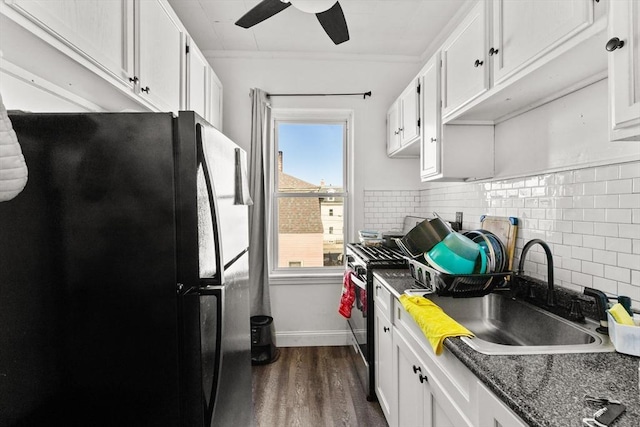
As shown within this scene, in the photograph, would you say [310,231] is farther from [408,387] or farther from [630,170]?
[630,170]

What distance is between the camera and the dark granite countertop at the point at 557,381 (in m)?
0.72

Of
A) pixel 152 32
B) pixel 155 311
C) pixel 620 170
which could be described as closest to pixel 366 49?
pixel 152 32

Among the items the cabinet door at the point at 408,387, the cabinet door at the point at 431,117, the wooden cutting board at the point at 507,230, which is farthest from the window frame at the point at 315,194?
the cabinet door at the point at 408,387

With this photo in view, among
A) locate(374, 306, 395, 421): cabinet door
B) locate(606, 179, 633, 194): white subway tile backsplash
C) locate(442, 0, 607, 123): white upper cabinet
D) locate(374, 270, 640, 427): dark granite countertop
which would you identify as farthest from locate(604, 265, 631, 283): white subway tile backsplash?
locate(374, 306, 395, 421): cabinet door

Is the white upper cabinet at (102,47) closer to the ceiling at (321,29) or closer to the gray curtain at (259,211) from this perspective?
the ceiling at (321,29)

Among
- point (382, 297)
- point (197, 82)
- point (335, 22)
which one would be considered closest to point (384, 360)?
point (382, 297)

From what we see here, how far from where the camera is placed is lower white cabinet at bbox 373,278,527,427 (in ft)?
3.09

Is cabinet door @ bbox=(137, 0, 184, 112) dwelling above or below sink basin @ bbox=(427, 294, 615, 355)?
above

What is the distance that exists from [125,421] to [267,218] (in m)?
2.28

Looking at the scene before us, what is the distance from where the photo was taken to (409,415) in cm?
159

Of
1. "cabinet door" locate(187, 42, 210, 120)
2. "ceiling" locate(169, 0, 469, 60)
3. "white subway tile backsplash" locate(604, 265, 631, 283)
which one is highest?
"ceiling" locate(169, 0, 469, 60)

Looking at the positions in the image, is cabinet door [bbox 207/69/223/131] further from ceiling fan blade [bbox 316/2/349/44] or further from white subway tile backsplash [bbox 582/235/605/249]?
white subway tile backsplash [bbox 582/235/605/249]

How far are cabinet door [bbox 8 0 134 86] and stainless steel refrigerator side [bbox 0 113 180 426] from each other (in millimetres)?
303

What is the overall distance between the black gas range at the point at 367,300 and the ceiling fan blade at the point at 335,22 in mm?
1425
